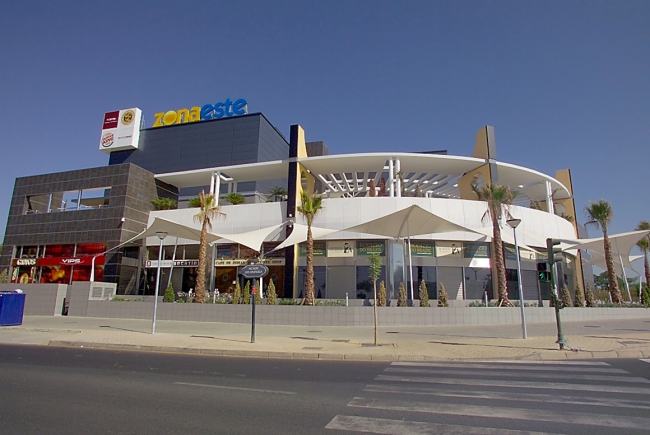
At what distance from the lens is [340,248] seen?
28.8 metres

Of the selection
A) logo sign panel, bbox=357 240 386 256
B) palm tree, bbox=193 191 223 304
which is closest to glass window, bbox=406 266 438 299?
logo sign panel, bbox=357 240 386 256

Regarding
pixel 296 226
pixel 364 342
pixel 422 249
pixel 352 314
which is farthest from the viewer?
pixel 422 249

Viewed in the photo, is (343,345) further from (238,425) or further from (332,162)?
(332,162)

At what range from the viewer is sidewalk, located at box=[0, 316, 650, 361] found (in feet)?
37.6

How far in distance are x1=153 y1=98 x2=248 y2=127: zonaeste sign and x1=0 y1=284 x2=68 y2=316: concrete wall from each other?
2999 centimetres

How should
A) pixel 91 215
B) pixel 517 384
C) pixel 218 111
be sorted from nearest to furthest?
pixel 517 384 → pixel 91 215 → pixel 218 111

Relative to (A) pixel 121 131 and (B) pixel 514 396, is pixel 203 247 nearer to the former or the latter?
(B) pixel 514 396

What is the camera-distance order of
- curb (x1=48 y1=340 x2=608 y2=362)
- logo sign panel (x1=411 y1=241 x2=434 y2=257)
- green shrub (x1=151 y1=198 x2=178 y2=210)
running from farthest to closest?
green shrub (x1=151 y1=198 x2=178 y2=210)
logo sign panel (x1=411 y1=241 x2=434 y2=257)
curb (x1=48 y1=340 x2=608 y2=362)

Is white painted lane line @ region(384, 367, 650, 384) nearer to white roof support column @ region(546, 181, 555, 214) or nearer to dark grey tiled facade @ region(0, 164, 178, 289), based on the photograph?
dark grey tiled facade @ region(0, 164, 178, 289)

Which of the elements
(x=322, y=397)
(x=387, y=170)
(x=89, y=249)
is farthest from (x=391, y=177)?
(x=89, y=249)

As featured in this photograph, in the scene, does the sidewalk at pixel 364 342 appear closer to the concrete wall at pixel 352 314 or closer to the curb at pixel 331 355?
the curb at pixel 331 355

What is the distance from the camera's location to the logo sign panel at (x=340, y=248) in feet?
93.9

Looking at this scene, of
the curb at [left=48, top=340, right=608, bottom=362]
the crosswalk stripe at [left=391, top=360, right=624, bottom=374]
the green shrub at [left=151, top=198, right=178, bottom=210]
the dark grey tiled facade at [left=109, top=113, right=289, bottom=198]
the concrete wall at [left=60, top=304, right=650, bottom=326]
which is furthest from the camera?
the dark grey tiled facade at [left=109, top=113, right=289, bottom=198]

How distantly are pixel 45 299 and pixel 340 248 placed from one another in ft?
63.1
